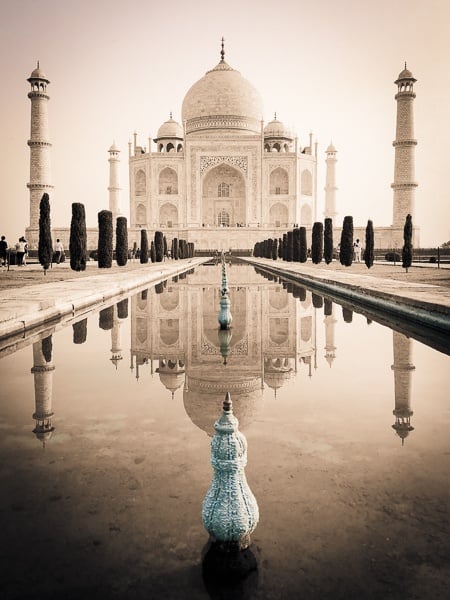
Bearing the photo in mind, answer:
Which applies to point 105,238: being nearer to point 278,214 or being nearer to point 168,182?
point 168,182

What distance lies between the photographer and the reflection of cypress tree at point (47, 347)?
3.73 m

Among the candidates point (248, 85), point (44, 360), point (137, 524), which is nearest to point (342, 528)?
point (137, 524)

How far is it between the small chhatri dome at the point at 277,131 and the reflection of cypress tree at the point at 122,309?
114ft

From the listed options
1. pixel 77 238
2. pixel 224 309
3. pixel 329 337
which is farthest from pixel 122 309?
pixel 77 238

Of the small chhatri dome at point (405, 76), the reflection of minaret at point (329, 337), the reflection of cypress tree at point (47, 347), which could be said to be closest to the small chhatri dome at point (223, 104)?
the small chhatri dome at point (405, 76)

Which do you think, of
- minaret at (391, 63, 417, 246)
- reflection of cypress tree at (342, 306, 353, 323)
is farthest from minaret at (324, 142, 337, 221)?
reflection of cypress tree at (342, 306, 353, 323)

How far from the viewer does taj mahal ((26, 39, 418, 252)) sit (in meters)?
34.7

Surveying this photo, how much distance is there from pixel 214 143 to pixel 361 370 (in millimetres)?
34702

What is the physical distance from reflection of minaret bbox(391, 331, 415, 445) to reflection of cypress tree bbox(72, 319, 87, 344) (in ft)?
7.85

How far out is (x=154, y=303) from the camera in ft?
24.1

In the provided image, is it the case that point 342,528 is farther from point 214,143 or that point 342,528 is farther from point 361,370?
point 214,143

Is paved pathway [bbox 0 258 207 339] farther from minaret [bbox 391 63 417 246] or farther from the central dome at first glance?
the central dome

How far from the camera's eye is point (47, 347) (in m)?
4.09

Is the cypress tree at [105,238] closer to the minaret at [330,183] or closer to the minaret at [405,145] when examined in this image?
the minaret at [405,145]
